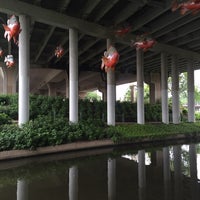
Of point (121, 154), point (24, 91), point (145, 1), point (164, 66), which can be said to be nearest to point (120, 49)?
point (164, 66)

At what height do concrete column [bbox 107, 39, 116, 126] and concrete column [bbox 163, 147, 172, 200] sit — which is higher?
concrete column [bbox 107, 39, 116, 126]

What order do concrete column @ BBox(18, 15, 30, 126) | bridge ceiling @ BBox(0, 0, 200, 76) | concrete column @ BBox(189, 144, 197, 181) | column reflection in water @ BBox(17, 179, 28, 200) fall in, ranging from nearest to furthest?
column reflection in water @ BBox(17, 179, 28, 200) < concrete column @ BBox(189, 144, 197, 181) < concrete column @ BBox(18, 15, 30, 126) < bridge ceiling @ BBox(0, 0, 200, 76)

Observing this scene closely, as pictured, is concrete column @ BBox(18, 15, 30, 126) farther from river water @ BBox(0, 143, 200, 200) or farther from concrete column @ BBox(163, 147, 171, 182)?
concrete column @ BBox(163, 147, 171, 182)

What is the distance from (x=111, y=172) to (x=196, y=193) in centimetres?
247

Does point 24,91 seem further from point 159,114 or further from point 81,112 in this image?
point 159,114

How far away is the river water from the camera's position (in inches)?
189

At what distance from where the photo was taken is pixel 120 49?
19.1 meters

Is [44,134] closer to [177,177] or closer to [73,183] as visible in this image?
[73,183]

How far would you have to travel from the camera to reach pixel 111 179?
233 inches

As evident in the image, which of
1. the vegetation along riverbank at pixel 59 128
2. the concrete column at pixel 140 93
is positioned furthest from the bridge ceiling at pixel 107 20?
the vegetation along riverbank at pixel 59 128

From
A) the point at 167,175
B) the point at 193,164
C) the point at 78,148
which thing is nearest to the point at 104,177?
the point at 167,175

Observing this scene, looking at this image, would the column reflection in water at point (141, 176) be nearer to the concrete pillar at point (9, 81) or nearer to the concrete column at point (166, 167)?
the concrete column at point (166, 167)

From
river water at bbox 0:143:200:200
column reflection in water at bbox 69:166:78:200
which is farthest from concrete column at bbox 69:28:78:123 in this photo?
column reflection in water at bbox 69:166:78:200

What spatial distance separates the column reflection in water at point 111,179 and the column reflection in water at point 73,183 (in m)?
0.74
